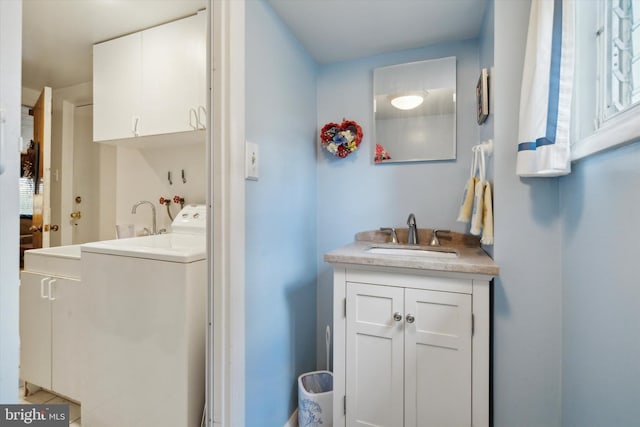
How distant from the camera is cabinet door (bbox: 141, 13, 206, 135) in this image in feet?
5.39

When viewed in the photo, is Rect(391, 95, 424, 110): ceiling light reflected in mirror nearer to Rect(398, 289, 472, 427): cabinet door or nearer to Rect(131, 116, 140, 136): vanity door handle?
Rect(398, 289, 472, 427): cabinet door

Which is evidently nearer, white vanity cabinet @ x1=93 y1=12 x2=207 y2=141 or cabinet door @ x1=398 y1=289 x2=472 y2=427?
cabinet door @ x1=398 y1=289 x2=472 y2=427

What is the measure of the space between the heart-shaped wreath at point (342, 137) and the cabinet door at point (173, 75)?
2.49 feet

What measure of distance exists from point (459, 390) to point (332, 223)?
1090 mm

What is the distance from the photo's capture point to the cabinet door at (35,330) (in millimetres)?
1553

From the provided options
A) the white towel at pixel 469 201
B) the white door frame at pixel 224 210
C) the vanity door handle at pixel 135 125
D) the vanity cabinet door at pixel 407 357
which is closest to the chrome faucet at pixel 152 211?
the vanity door handle at pixel 135 125

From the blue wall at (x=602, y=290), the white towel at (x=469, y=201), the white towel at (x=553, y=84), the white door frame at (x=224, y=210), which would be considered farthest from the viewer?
the white towel at (x=469, y=201)

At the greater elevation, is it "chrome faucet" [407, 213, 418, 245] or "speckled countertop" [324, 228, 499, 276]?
"chrome faucet" [407, 213, 418, 245]

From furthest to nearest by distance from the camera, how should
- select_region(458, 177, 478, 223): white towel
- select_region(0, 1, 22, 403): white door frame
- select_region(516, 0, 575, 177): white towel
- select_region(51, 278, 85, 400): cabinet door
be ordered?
select_region(51, 278, 85, 400): cabinet door < select_region(458, 177, 478, 223): white towel < select_region(516, 0, 575, 177): white towel < select_region(0, 1, 22, 403): white door frame

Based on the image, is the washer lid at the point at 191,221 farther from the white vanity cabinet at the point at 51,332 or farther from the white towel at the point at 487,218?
the white towel at the point at 487,218

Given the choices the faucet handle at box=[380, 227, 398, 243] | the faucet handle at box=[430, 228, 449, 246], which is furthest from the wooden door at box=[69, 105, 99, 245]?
the faucet handle at box=[430, 228, 449, 246]

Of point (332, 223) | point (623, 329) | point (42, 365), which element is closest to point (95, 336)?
point (42, 365)

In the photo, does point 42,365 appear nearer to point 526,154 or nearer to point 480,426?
point 480,426

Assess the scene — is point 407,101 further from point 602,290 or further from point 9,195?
point 9,195
